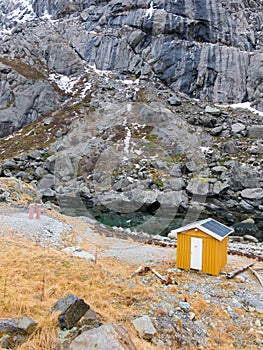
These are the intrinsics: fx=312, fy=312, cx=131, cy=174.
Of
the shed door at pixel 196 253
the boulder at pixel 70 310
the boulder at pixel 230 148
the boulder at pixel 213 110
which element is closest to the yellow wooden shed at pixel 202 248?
the shed door at pixel 196 253


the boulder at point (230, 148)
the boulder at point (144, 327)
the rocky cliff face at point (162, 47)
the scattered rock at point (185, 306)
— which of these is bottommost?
the boulder at point (230, 148)

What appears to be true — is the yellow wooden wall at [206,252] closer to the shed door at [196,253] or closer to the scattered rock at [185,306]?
the shed door at [196,253]

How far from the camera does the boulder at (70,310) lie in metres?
7.22

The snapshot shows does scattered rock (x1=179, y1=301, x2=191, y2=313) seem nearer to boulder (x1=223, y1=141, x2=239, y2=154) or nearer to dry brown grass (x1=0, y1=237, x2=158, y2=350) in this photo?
dry brown grass (x1=0, y1=237, x2=158, y2=350)

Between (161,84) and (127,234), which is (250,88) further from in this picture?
(127,234)

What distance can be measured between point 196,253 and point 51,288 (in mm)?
7570

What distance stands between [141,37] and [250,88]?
28.7 m

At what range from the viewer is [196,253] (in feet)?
50.1

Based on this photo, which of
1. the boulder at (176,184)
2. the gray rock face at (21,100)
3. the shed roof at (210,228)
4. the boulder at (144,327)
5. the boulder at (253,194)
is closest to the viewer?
the boulder at (144,327)

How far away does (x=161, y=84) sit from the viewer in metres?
72.8

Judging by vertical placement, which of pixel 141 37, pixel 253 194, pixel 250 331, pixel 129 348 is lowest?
pixel 253 194

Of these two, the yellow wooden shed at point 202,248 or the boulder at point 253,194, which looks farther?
the boulder at point 253,194

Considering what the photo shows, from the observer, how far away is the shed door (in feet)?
49.8

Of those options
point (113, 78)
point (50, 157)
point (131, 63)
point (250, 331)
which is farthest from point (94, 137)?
point (250, 331)
